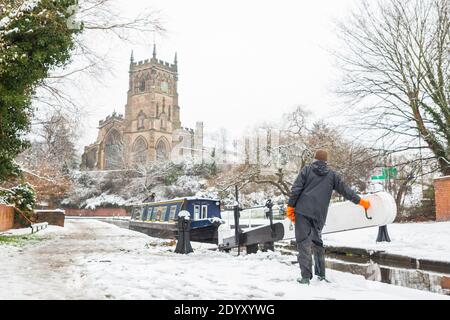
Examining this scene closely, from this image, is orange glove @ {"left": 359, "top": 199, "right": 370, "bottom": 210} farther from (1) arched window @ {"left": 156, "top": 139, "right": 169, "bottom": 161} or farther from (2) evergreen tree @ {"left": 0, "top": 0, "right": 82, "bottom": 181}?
(1) arched window @ {"left": 156, "top": 139, "right": 169, "bottom": 161}

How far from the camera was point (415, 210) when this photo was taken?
15641 millimetres

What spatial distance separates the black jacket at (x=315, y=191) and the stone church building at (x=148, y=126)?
56138 millimetres

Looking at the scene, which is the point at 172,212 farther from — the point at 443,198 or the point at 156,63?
the point at 156,63

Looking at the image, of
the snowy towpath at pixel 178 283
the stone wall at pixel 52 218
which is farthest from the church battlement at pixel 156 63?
the snowy towpath at pixel 178 283

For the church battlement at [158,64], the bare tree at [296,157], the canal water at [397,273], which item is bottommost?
the canal water at [397,273]

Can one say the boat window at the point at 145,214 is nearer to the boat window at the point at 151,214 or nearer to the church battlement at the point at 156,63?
the boat window at the point at 151,214

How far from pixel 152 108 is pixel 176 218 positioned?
6026 cm

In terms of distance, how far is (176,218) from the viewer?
9.48m

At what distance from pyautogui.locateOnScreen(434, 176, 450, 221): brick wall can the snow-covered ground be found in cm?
216

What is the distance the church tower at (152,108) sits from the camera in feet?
211

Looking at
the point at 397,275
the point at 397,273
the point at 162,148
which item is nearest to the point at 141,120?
the point at 162,148

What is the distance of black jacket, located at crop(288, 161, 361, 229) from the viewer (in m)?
4.04
